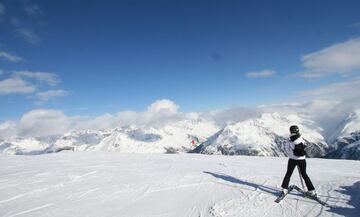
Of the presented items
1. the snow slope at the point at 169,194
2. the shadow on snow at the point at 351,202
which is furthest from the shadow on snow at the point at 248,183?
the shadow on snow at the point at 351,202

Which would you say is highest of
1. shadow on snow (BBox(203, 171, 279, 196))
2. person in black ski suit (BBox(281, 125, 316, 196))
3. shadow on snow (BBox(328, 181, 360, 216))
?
person in black ski suit (BBox(281, 125, 316, 196))

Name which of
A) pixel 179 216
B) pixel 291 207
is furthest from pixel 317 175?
pixel 179 216

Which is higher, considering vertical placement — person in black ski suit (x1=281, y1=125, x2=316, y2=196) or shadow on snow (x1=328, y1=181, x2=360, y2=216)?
person in black ski suit (x1=281, y1=125, x2=316, y2=196)

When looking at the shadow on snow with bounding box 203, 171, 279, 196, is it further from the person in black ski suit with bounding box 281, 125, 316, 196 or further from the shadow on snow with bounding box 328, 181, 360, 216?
the shadow on snow with bounding box 328, 181, 360, 216

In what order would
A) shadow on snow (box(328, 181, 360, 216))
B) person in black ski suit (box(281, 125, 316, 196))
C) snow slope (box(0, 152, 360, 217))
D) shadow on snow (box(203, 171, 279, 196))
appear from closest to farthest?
shadow on snow (box(328, 181, 360, 216)) < snow slope (box(0, 152, 360, 217)) < person in black ski suit (box(281, 125, 316, 196)) < shadow on snow (box(203, 171, 279, 196))

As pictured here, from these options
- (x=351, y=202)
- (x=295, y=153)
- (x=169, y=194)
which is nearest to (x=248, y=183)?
(x=295, y=153)

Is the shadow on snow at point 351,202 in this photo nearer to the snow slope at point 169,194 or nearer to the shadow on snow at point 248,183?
the snow slope at point 169,194

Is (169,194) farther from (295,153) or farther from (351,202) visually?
(351,202)

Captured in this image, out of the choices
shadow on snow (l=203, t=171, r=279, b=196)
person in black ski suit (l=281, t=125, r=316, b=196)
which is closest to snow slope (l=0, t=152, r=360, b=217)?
shadow on snow (l=203, t=171, r=279, b=196)

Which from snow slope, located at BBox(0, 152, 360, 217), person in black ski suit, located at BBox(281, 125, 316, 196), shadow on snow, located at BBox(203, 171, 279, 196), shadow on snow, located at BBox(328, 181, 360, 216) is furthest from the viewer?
shadow on snow, located at BBox(203, 171, 279, 196)

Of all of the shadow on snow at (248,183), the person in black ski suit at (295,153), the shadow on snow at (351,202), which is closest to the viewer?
the shadow on snow at (351,202)

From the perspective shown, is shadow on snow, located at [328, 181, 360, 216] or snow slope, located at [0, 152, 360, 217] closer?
shadow on snow, located at [328, 181, 360, 216]

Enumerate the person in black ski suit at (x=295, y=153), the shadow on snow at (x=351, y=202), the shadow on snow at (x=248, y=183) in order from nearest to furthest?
the shadow on snow at (x=351, y=202)
the person in black ski suit at (x=295, y=153)
the shadow on snow at (x=248, y=183)

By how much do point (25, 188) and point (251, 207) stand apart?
10514 mm
